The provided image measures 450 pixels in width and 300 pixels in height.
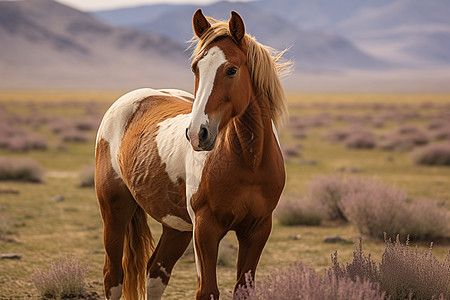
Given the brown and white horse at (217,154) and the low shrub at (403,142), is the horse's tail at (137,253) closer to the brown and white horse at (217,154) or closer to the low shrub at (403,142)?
the brown and white horse at (217,154)

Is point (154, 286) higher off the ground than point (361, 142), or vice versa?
point (361, 142)

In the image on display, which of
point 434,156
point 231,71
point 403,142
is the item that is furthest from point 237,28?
point 403,142

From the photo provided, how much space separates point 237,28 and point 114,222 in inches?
85.5

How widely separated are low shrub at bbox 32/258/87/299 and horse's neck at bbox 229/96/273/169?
301 cm

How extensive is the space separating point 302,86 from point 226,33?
145m

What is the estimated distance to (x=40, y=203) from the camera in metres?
11.4

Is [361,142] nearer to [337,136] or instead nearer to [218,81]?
[337,136]

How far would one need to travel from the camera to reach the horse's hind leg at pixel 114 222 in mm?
4648

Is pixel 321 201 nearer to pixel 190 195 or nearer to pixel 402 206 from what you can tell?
pixel 402 206

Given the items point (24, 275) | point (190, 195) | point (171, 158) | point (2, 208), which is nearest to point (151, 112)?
point (171, 158)

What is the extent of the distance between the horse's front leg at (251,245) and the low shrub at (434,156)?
15128 millimetres

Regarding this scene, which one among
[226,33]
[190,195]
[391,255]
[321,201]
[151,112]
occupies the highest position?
[226,33]

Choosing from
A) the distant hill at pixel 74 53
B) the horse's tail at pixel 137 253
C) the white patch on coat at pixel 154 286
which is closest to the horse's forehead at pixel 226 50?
the horse's tail at pixel 137 253

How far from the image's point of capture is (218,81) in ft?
10.7
